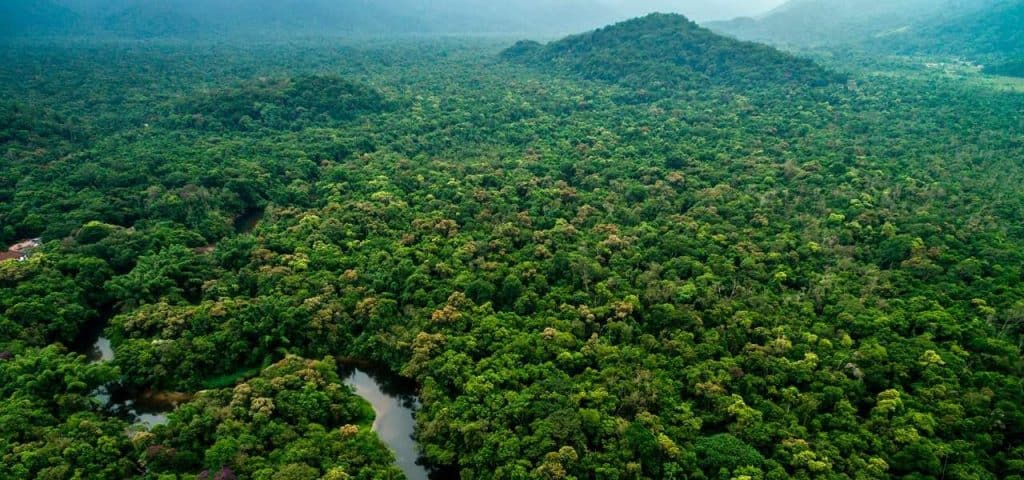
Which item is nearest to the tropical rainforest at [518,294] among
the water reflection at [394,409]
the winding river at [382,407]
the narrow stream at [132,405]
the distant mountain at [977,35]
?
the narrow stream at [132,405]

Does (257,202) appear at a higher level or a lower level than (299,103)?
lower

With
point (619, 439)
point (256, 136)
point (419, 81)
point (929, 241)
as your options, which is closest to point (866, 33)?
point (419, 81)

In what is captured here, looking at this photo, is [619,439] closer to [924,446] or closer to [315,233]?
[924,446]

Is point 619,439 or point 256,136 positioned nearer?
point 619,439

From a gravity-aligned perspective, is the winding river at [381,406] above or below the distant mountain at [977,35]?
below

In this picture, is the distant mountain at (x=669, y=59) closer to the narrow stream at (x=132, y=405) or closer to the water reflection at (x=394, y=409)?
the water reflection at (x=394, y=409)

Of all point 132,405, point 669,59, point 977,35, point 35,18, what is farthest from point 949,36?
point 35,18
